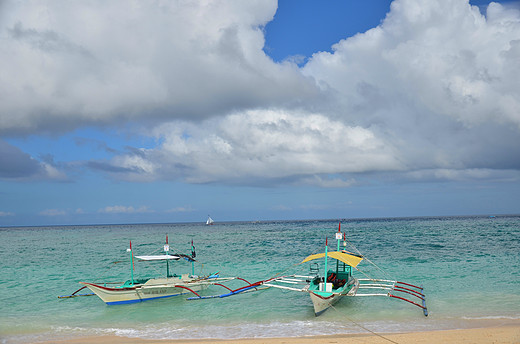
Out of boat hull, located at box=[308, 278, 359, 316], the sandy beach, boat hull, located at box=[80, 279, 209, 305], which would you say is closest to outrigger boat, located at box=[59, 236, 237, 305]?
boat hull, located at box=[80, 279, 209, 305]

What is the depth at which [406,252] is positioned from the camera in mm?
44594

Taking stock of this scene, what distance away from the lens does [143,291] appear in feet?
76.9

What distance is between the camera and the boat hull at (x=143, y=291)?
22594 mm

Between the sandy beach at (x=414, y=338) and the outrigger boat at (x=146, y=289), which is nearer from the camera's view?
the sandy beach at (x=414, y=338)

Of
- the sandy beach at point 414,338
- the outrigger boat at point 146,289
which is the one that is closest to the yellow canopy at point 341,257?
the sandy beach at point 414,338

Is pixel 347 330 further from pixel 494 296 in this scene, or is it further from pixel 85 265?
pixel 85 265

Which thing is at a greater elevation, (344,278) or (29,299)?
(344,278)

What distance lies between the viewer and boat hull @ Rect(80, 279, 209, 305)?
22594mm

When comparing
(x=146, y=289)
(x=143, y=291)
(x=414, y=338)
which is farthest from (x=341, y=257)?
(x=143, y=291)

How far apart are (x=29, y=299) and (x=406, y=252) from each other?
122 feet

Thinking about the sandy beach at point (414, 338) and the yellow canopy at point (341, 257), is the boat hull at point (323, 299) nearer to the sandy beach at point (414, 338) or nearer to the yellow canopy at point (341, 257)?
the yellow canopy at point (341, 257)

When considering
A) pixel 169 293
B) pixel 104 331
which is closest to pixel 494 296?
pixel 169 293

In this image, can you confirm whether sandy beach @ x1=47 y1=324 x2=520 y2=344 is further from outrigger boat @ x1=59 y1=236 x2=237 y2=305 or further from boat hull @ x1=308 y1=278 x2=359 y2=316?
outrigger boat @ x1=59 y1=236 x2=237 y2=305

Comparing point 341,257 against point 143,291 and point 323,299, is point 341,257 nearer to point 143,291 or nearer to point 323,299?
point 323,299
